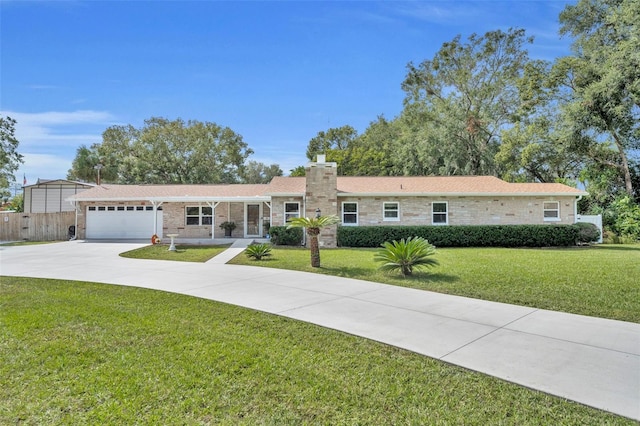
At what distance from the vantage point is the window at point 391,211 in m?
18.5

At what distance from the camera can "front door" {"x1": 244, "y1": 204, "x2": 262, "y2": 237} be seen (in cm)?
2191

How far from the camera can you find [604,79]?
68.0 feet

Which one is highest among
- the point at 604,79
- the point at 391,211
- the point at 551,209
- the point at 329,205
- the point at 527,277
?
the point at 604,79

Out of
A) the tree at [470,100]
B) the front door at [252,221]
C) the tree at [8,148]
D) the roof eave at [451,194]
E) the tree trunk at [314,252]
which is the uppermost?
the tree at [470,100]

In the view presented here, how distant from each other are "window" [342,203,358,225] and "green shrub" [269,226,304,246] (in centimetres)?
228

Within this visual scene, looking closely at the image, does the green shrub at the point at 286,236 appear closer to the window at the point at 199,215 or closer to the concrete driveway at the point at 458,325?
the window at the point at 199,215

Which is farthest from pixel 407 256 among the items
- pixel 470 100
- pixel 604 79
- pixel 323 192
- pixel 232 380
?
pixel 470 100

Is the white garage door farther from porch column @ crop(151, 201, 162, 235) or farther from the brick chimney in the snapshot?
the brick chimney

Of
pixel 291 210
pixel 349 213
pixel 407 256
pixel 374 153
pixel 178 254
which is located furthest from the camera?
pixel 374 153

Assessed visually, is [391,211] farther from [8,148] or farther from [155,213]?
[8,148]

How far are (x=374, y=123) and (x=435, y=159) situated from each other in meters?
13.6

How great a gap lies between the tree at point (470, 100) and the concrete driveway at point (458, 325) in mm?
24803

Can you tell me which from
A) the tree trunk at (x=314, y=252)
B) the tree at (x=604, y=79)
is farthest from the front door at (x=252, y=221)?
the tree at (x=604, y=79)

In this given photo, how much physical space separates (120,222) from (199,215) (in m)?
4.79
